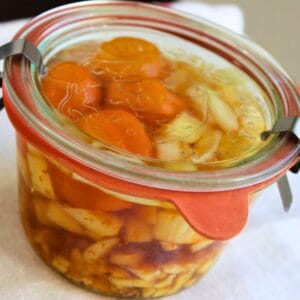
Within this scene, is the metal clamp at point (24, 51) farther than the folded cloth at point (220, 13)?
No

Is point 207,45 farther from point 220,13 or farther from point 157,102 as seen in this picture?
point 220,13

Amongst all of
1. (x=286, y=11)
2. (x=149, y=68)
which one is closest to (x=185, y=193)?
(x=149, y=68)

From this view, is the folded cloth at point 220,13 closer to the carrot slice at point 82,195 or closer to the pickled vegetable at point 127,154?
the pickled vegetable at point 127,154

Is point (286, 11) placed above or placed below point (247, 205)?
below

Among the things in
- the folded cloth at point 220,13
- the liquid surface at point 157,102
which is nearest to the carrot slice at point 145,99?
the liquid surface at point 157,102

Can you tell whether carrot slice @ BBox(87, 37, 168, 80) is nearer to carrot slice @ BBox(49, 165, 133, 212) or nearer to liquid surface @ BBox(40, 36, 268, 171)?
liquid surface @ BBox(40, 36, 268, 171)

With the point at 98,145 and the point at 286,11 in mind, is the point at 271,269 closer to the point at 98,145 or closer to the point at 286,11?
the point at 98,145

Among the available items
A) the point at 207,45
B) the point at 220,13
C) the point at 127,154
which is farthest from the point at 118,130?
the point at 220,13
